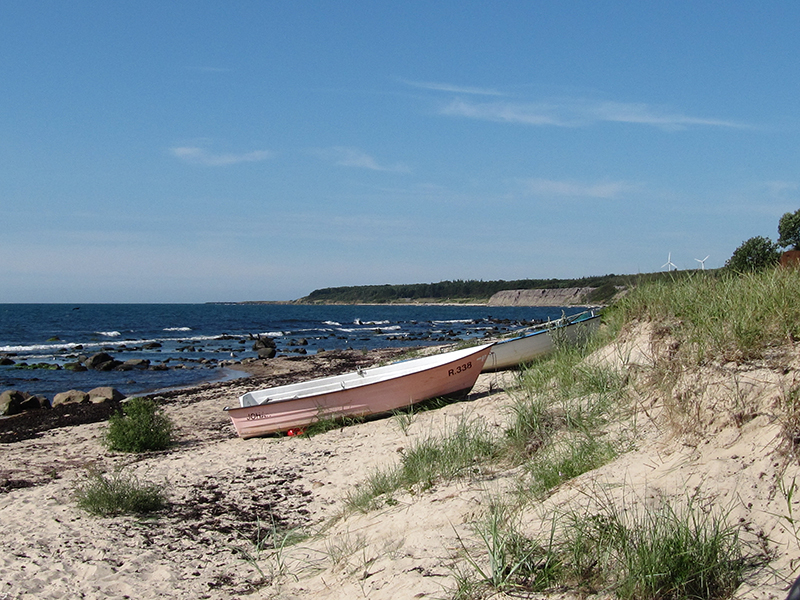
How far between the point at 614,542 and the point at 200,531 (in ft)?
15.2

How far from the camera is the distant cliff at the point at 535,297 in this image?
154125mm

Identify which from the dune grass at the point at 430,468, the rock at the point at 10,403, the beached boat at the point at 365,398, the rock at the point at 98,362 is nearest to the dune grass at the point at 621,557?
the dune grass at the point at 430,468

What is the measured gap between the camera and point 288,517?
704 centimetres

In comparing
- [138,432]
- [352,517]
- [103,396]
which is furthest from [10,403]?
[352,517]

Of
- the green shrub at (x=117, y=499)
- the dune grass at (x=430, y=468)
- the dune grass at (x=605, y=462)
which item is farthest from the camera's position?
the green shrub at (x=117, y=499)

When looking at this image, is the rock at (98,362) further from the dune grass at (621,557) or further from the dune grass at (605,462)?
the dune grass at (621,557)

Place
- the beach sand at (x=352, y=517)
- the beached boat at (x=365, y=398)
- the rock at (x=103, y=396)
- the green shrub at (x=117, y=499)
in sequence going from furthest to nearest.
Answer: the rock at (x=103, y=396), the beached boat at (x=365, y=398), the green shrub at (x=117, y=499), the beach sand at (x=352, y=517)

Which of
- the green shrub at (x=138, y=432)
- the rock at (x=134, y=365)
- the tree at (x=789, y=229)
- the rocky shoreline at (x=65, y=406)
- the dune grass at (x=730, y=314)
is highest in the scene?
the tree at (x=789, y=229)

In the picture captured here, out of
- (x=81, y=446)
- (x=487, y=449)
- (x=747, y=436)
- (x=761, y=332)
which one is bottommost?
(x=81, y=446)

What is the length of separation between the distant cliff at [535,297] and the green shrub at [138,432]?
142888 millimetres

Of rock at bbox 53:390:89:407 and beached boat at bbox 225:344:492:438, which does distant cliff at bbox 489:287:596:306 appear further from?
beached boat at bbox 225:344:492:438

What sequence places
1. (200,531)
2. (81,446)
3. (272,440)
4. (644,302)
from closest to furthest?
(200,531) < (644,302) < (272,440) < (81,446)

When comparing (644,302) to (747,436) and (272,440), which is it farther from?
(272,440)

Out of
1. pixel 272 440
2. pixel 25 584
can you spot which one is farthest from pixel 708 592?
pixel 272 440
